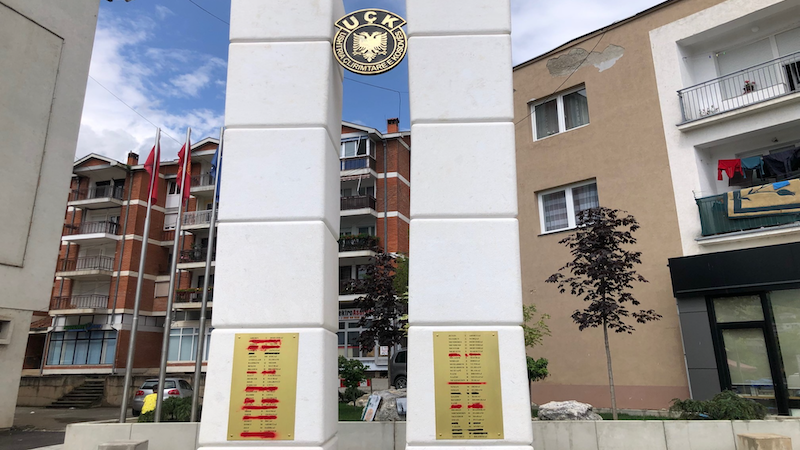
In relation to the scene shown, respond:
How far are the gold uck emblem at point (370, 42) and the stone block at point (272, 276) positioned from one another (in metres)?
1.88

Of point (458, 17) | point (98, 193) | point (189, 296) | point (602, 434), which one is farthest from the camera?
point (98, 193)

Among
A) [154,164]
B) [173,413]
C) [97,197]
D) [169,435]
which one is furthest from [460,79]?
[97,197]

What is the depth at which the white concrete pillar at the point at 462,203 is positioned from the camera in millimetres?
5074

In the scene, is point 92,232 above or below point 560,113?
above

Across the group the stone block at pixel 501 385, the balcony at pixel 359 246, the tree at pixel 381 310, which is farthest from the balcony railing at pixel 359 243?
the stone block at pixel 501 385

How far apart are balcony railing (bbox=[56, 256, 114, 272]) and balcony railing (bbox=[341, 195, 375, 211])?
1717 centimetres

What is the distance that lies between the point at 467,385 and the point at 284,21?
14.4ft

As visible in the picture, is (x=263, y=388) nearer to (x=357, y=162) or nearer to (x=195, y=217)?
(x=357, y=162)

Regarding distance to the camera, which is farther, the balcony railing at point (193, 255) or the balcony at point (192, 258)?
the balcony railing at point (193, 255)

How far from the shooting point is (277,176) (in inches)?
221

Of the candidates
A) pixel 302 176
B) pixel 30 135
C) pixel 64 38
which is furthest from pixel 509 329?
pixel 64 38

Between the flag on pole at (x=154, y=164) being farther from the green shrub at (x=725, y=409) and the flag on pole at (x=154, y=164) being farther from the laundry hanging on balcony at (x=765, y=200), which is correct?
the laundry hanging on balcony at (x=765, y=200)

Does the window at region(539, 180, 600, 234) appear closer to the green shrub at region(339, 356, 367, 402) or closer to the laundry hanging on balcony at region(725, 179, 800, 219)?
the laundry hanging on balcony at region(725, 179, 800, 219)

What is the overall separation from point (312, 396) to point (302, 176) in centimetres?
224
